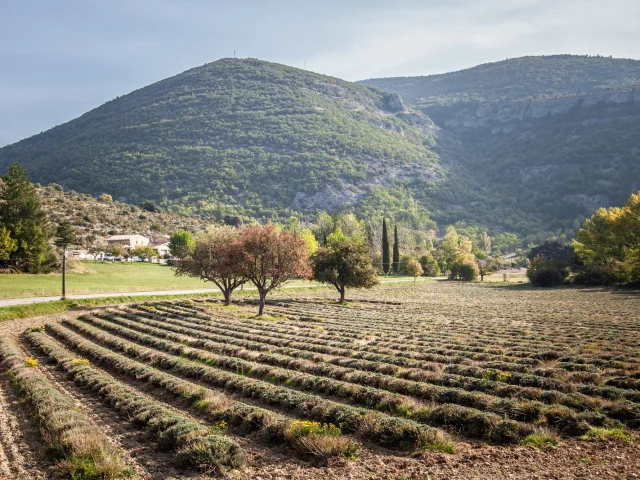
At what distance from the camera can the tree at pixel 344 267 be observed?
5175 centimetres

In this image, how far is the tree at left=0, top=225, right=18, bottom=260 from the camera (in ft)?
179

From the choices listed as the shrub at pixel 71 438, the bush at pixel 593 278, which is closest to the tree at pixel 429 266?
the bush at pixel 593 278

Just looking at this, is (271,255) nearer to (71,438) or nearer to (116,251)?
(71,438)

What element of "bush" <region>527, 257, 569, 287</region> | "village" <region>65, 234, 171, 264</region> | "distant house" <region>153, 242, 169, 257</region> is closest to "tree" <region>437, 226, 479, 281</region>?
Result: "bush" <region>527, 257, 569, 287</region>

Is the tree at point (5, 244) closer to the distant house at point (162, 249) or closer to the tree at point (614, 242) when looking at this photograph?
the distant house at point (162, 249)

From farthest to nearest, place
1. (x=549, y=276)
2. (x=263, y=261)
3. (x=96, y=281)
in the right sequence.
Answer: (x=549, y=276) → (x=96, y=281) → (x=263, y=261)

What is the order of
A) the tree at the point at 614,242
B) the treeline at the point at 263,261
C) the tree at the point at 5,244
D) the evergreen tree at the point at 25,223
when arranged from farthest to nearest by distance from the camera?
1. the tree at the point at 614,242
2. the evergreen tree at the point at 25,223
3. the tree at the point at 5,244
4. the treeline at the point at 263,261

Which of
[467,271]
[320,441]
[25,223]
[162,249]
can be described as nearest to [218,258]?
[320,441]

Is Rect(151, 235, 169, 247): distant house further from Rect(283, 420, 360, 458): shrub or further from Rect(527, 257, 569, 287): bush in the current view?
Rect(283, 420, 360, 458): shrub

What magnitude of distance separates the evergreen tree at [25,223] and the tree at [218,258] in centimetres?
2563

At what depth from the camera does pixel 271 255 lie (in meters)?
36.9

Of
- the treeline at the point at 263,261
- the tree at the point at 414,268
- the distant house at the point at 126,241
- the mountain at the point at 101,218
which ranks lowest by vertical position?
the tree at the point at 414,268

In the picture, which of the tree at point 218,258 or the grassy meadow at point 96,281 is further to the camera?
the grassy meadow at point 96,281

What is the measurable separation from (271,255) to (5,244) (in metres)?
37.9
